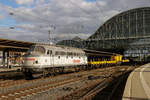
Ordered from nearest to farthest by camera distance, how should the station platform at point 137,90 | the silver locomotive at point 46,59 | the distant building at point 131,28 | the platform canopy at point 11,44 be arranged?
the station platform at point 137,90 → the silver locomotive at point 46,59 → the platform canopy at point 11,44 → the distant building at point 131,28

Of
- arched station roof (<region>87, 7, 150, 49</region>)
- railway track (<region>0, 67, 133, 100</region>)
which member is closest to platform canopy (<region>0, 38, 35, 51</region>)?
railway track (<region>0, 67, 133, 100</region>)

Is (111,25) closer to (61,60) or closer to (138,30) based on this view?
(138,30)

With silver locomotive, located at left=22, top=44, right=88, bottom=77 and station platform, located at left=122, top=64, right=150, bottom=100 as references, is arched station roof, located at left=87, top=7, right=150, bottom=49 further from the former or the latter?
station platform, located at left=122, top=64, right=150, bottom=100

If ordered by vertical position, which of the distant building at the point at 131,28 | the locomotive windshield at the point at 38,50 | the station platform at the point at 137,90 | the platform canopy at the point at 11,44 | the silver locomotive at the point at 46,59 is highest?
the distant building at the point at 131,28

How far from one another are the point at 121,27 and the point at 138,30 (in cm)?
951

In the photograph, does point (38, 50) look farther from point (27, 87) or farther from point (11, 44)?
point (11, 44)

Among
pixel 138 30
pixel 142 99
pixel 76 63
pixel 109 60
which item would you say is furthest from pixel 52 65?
pixel 138 30

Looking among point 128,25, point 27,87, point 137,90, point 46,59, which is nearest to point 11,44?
point 46,59

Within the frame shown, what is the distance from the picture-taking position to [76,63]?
1161 inches

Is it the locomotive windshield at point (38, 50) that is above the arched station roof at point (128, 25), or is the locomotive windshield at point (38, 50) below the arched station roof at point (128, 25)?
below

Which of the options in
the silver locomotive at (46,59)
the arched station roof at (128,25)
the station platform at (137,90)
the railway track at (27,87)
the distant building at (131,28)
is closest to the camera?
the station platform at (137,90)

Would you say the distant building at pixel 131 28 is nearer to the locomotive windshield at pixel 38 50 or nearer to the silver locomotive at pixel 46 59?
the silver locomotive at pixel 46 59

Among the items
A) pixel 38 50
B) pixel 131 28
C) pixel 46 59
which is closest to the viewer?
pixel 38 50

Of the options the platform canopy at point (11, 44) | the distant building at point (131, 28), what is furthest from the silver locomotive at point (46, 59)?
the distant building at point (131, 28)
